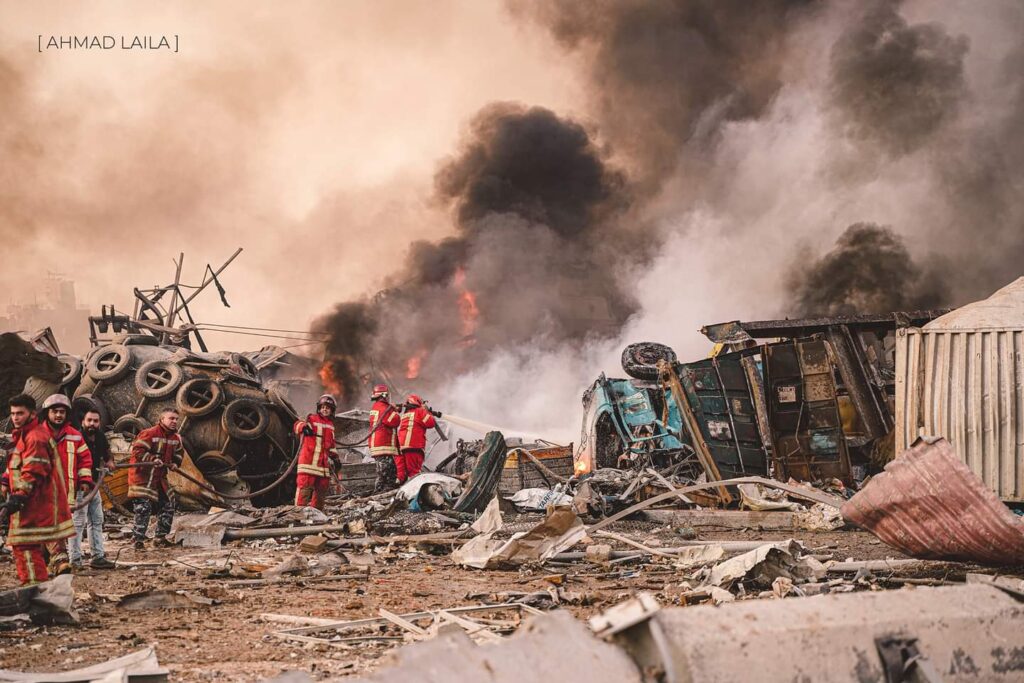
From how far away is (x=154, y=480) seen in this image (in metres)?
10.3

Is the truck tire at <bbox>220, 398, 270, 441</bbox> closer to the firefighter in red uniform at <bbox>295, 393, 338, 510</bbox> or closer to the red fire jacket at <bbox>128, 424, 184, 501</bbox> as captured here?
the firefighter in red uniform at <bbox>295, 393, 338, 510</bbox>

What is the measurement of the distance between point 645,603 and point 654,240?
121 ft

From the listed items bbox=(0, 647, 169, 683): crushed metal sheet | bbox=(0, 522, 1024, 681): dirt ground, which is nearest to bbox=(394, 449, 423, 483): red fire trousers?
bbox=(0, 522, 1024, 681): dirt ground

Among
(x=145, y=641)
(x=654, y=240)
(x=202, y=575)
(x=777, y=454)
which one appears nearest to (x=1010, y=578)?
(x=145, y=641)

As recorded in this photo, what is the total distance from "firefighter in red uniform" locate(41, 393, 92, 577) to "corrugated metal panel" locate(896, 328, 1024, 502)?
294 inches

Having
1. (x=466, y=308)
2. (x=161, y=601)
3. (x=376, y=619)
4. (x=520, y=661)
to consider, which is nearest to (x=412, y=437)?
(x=161, y=601)

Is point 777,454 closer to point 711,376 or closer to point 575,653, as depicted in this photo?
point 711,376

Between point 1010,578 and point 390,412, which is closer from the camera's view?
point 1010,578

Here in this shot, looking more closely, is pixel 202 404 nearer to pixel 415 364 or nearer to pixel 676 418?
pixel 676 418

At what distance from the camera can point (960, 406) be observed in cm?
770

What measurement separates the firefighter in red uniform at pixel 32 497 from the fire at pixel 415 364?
106ft

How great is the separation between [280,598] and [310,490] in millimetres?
A: 6142

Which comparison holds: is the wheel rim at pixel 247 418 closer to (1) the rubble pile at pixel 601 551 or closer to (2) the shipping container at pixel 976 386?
(1) the rubble pile at pixel 601 551

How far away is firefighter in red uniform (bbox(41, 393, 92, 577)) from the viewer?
7.70 meters
